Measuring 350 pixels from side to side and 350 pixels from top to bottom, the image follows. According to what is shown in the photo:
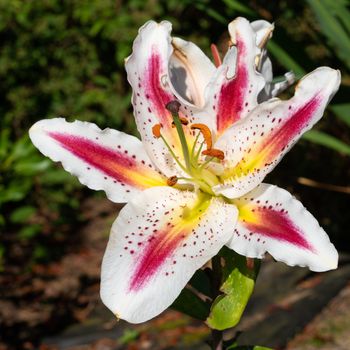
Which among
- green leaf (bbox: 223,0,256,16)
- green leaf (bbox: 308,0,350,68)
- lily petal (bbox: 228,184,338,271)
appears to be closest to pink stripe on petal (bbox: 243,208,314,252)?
lily petal (bbox: 228,184,338,271)

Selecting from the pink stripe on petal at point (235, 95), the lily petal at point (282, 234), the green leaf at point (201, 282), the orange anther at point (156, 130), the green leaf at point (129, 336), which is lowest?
the green leaf at point (129, 336)

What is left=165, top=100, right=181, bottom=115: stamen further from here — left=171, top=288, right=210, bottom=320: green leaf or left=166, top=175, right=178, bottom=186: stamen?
left=171, top=288, right=210, bottom=320: green leaf

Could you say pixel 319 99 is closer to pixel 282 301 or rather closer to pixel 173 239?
pixel 173 239

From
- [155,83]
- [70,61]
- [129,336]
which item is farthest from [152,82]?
[70,61]

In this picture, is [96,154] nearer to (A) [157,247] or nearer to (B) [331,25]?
(A) [157,247]

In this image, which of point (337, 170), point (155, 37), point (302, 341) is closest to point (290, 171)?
point (337, 170)

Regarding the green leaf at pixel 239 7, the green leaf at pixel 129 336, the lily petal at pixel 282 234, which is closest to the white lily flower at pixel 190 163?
the lily petal at pixel 282 234

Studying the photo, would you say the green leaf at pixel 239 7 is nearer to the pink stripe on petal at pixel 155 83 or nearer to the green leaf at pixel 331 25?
the green leaf at pixel 331 25
